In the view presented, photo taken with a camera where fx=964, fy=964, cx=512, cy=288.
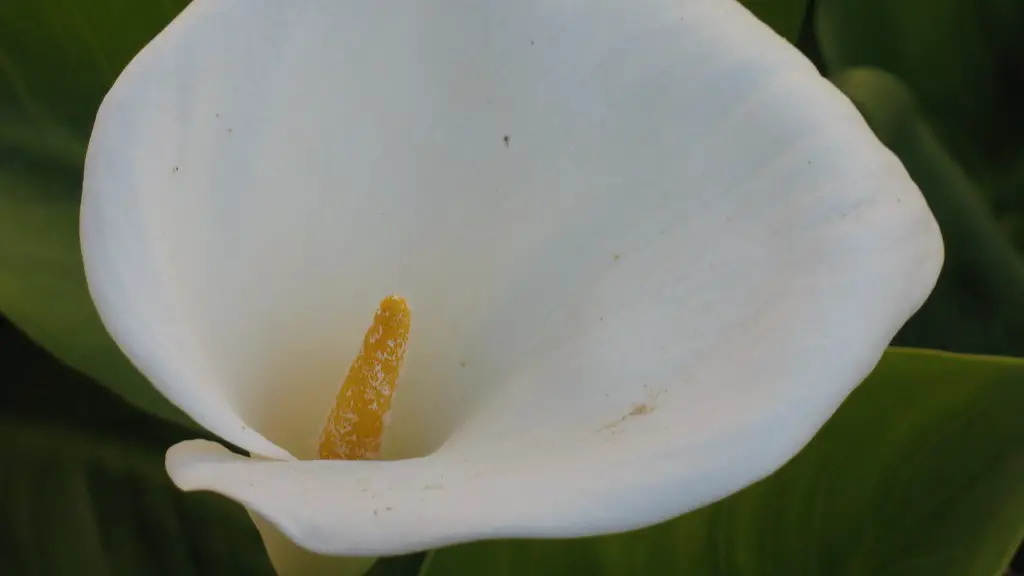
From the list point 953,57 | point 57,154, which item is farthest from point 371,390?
point 953,57

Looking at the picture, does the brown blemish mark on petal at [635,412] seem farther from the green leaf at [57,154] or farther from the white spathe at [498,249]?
the green leaf at [57,154]

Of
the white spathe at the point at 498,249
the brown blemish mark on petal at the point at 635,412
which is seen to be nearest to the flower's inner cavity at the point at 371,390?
the white spathe at the point at 498,249

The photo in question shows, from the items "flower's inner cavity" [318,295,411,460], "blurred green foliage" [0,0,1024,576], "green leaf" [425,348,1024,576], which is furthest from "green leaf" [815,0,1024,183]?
"flower's inner cavity" [318,295,411,460]

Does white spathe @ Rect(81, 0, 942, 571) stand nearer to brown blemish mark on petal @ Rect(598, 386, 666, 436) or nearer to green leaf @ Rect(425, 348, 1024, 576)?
brown blemish mark on petal @ Rect(598, 386, 666, 436)

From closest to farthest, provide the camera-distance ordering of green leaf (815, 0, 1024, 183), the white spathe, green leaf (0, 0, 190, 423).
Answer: the white spathe, green leaf (0, 0, 190, 423), green leaf (815, 0, 1024, 183)

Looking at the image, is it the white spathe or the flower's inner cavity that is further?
the flower's inner cavity

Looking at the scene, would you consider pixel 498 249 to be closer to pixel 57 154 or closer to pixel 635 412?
pixel 635 412
